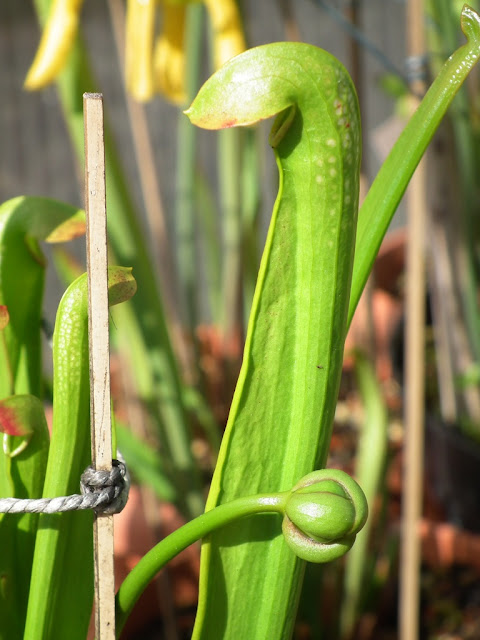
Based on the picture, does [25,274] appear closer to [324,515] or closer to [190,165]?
[324,515]

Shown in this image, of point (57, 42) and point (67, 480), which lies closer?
point (67, 480)

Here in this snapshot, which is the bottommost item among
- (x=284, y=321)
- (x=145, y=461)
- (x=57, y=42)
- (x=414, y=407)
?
(x=145, y=461)

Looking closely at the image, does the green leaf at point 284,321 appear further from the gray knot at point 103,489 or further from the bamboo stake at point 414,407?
the bamboo stake at point 414,407

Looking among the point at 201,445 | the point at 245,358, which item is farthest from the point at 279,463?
the point at 201,445

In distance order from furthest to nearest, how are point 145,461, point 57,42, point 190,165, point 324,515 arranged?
point 190,165 < point 145,461 < point 57,42 < point 324,515

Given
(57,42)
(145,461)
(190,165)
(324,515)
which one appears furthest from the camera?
(190,165)

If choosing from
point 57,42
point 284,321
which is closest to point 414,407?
point 284,321
